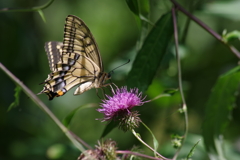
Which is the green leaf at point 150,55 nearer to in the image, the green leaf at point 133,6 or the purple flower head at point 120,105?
the purple flower head at point 120,105

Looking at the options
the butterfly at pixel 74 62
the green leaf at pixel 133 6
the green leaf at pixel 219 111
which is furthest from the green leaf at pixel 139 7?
the green leaf at pixel 219 111

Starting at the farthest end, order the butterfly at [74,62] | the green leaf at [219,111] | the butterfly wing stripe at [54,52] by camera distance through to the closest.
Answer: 1. the butterfly wing stripe at [54,52]
2. the butterfly at [74,62]
3. the green leaf at [219,111]

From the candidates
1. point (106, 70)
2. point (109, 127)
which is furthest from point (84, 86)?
point (106, 70)

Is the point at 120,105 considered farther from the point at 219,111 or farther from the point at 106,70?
the point at 106,70

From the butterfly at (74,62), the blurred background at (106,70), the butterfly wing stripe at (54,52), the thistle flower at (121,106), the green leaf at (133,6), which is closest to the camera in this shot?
the green leaf at (133,6)

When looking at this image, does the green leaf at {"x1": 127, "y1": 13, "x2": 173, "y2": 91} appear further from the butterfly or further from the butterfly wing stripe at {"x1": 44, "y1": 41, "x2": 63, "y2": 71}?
the butterfly wing stripe at {"x1": 44, "y1": 41, "x2": 63, "y2": 71}

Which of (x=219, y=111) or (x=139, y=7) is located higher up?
(x=139, y=7)
